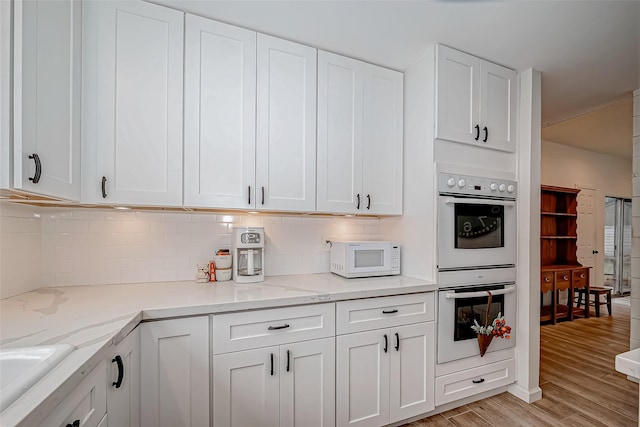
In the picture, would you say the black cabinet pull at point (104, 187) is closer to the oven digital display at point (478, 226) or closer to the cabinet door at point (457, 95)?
the cabinet door at point (457, 95)

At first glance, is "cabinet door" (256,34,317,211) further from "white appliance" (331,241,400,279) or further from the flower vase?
the flower vase

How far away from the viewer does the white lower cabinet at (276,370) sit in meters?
1.43

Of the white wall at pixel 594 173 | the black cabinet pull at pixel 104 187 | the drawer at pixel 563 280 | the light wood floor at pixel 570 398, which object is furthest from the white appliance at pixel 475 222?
the white wall at pixel 594 173

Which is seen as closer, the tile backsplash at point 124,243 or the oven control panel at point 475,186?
the tile backsplash at point 124,243

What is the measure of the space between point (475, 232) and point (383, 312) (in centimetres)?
90

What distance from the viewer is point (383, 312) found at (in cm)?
179

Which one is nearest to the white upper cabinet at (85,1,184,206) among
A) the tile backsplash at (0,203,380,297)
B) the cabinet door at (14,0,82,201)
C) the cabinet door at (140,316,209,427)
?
the cabinet door at (14,0,82,201)

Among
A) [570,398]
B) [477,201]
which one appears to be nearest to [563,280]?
[570,398]

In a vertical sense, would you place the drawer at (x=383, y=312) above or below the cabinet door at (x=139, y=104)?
below

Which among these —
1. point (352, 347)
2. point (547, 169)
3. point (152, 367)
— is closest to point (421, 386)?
point (352, 347)

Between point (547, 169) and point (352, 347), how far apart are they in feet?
15.4

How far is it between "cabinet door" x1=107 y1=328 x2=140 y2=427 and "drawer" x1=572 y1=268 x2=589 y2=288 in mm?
5168

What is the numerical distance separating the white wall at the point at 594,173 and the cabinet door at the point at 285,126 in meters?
4.38

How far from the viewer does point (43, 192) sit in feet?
3.70
